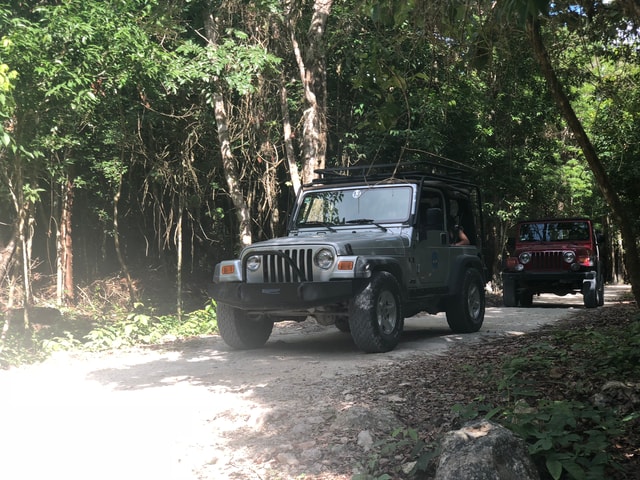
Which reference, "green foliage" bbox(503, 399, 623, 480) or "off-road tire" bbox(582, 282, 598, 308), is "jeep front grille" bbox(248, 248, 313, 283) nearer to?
"green foliage" bbox(503, 399, 623, 480)

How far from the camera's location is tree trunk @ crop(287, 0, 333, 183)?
44.5 feet

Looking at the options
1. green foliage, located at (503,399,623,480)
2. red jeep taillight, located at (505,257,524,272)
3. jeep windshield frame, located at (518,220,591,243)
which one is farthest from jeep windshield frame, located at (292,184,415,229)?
jeep windshield frame, located at (518,220,591,243)

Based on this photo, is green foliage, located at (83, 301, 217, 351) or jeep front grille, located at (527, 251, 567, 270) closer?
green foliage, located at (83, 301, 217, 351)

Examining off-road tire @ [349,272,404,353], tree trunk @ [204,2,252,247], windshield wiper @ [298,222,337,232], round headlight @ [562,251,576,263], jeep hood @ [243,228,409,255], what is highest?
tree trunk @ [204,2,252,247]

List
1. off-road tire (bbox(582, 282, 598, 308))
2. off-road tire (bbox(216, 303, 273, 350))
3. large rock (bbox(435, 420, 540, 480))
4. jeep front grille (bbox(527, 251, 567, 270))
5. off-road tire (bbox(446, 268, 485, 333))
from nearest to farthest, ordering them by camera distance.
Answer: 1. large rock (bbox(435, 420, 540, 480))
2. off-road tire (bbox(216, 303, 273, 350))
3. off-road tire (bbox(446, 268, 485, 333))
4. off-road tire (bbox(582, 282, 598, 308))
5. jeep front grille (bbox(527, 251, 567, 270))

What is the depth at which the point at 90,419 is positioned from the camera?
5.51 m

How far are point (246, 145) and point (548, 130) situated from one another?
1185cm

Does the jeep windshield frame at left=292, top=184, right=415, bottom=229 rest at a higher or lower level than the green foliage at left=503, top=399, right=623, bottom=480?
higher

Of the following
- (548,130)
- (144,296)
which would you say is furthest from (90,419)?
(548,130)

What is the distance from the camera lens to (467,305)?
10.2 meters

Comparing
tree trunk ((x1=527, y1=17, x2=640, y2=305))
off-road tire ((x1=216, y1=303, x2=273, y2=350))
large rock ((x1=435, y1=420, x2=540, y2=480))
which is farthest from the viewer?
off-road tire ((x1=216, y1=303, x2=273, y2=350))

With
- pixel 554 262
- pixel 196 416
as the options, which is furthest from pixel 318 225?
pixel 554 262

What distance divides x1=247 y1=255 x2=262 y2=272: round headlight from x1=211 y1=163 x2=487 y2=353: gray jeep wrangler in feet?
0.05

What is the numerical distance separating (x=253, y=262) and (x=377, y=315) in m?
1.66
